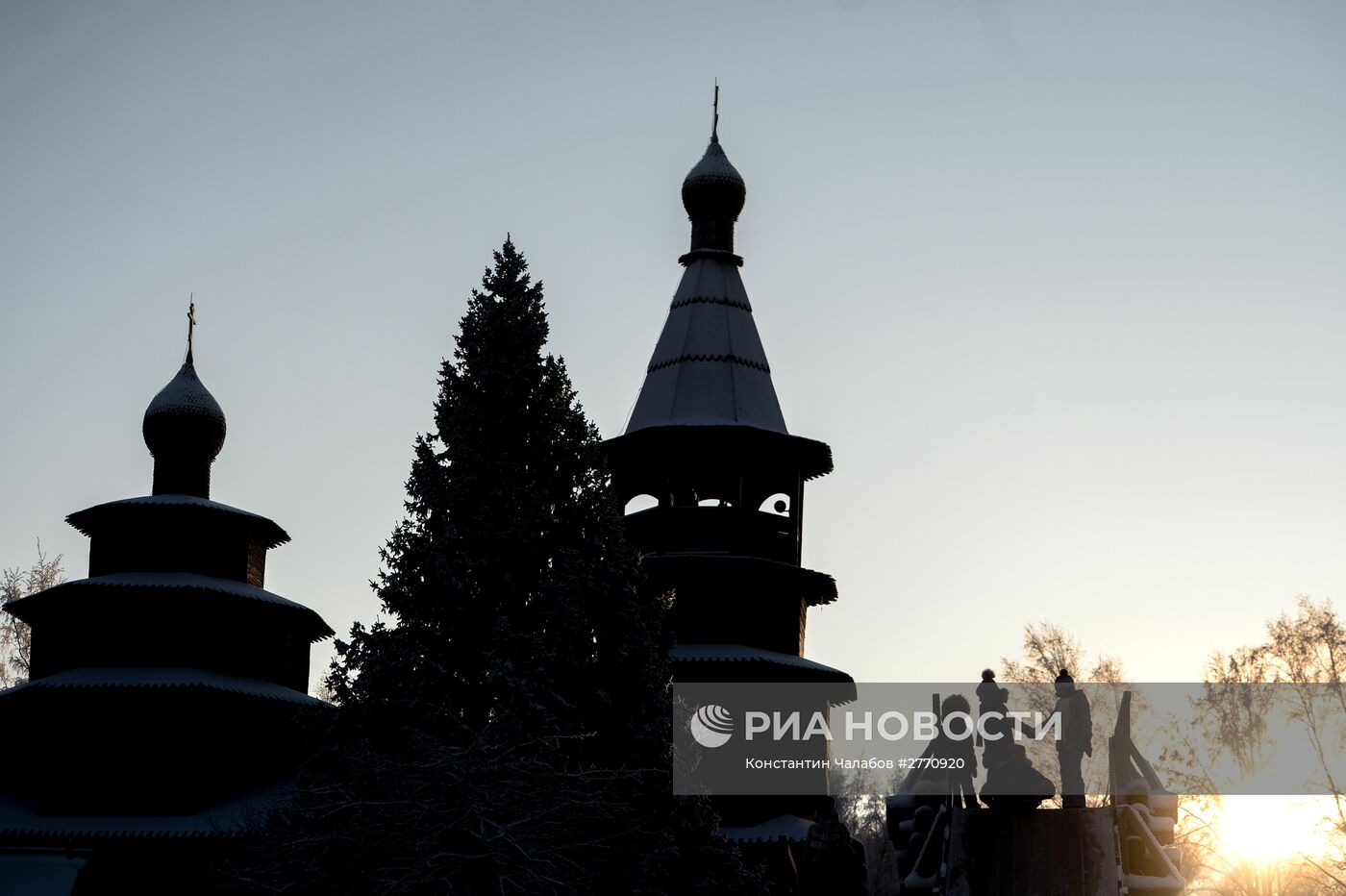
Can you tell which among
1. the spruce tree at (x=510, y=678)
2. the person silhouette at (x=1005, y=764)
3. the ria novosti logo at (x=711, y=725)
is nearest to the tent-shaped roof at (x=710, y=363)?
the ria novosti logo at (x=711, y=725)

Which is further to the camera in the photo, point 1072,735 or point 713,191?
point 713,191

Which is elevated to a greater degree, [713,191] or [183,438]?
[713,191]

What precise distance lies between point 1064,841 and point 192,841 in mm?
17671

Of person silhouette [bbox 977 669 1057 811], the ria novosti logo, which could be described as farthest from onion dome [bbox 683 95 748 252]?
person silhouette [bbox 977 669 1057 811]

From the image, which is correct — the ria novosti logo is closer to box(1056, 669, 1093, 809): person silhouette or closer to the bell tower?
the bell tower

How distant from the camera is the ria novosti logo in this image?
28.6m

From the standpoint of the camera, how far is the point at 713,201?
35.2m

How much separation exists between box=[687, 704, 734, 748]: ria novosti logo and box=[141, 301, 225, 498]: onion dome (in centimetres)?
1097

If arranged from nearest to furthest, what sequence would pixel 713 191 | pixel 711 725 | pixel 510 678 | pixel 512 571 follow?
pixel 510 678
pixel 512 571
pixel 711 725
pixel 713 191

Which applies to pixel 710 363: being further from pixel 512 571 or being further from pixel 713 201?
pixel 512 571

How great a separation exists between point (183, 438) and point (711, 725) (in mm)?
11908

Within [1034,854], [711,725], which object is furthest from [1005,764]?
[711,725]

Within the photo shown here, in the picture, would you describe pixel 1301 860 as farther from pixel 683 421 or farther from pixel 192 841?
pixel 192 841

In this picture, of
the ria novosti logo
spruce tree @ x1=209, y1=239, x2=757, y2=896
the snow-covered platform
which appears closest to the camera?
the snow-covered platform
